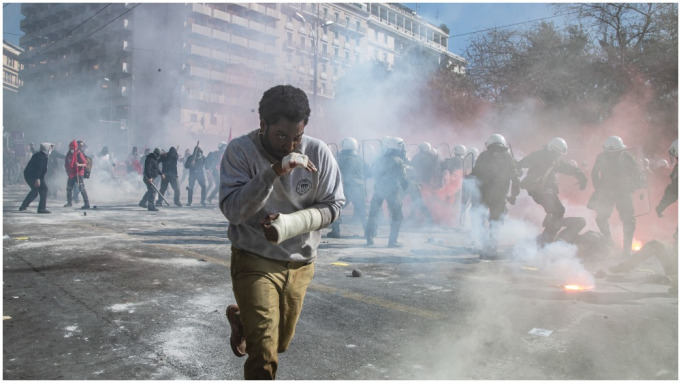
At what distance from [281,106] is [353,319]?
238 cm

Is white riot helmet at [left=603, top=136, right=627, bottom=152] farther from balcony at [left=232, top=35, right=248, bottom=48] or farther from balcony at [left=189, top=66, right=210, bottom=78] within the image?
balcony at [left=232, top=35, right=248, bottom=48]

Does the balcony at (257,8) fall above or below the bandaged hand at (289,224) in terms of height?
above

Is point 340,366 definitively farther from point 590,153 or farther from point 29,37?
point 29,37

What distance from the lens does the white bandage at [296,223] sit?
2055mm

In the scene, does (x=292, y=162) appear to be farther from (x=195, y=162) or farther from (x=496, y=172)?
(x=195, y=162)

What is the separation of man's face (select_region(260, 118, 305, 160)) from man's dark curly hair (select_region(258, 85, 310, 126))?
19 mm

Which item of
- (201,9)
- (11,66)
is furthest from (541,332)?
(11,66)

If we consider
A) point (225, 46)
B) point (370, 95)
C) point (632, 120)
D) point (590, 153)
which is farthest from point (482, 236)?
point (225, 46)

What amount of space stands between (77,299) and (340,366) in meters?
2.69

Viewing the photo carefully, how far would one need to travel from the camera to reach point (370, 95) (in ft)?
83.9

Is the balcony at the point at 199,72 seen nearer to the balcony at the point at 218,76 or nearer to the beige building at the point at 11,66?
the balcony at the point at 218,76

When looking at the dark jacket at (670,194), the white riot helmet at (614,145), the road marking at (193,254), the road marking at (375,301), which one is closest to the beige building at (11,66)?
the road marking at (193,254)

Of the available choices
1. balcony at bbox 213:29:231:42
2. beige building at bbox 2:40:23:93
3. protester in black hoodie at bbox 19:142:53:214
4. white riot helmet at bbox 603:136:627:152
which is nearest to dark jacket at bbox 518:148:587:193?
white riot helmet at bbox 603:136:627:152

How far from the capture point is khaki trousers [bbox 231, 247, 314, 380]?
7.29ft
